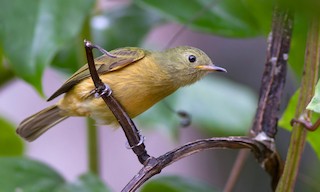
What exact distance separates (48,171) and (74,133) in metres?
3.08

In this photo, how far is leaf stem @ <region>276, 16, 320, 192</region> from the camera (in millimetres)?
869

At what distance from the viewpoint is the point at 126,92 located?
4.35 feet

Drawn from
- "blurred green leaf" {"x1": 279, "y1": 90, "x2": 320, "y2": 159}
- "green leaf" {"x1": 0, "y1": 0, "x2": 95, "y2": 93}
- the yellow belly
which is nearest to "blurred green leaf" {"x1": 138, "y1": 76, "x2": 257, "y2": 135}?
the yellow belly

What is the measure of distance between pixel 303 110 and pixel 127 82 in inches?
22.1

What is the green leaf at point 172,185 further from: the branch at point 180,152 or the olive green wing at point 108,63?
the branch at point 180,152

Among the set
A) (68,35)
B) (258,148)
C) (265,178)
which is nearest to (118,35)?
(68,35)

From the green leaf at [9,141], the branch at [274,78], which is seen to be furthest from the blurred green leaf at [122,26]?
the branch at [274,78]

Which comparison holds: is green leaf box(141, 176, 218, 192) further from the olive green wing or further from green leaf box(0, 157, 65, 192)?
the olive green wing

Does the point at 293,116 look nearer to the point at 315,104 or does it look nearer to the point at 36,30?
the point at 315,104

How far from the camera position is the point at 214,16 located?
5.43 feet

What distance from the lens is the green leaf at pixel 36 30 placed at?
1299 millimetres

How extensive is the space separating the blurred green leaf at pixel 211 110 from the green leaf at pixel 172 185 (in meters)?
0.52

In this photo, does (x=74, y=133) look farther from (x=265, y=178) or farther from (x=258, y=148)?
(x=258, y=148)

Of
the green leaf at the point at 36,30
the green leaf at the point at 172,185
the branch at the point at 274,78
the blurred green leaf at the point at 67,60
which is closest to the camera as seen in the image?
the branch at the point at 274,78
